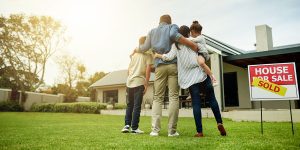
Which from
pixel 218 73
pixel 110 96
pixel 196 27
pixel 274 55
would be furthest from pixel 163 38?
pixel 110 96

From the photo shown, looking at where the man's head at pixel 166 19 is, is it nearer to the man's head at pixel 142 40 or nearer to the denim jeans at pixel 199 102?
the man's head at pixel 142 40

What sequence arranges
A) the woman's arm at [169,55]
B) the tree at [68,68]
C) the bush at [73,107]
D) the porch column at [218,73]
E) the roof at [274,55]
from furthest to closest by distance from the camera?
the tree at [68,68]
the bush at [73,107]
the porch column at [218,73]
the roof at [274,55]
the woman's arm at [169,55]

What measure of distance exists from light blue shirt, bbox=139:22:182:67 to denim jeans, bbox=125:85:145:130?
703 millimetres

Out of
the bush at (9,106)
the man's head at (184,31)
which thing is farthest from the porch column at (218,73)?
the bush at (9,106)

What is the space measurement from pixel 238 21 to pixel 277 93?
8105mm

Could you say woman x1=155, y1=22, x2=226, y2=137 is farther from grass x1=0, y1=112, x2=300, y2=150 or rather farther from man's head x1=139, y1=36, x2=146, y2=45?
man's head x1=139, y1=36, x2=146, y2=45

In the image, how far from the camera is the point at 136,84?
447cm

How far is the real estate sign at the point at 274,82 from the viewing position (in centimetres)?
388

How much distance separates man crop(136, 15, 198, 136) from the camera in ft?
12.5

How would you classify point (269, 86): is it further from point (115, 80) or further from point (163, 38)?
point (115, 80)

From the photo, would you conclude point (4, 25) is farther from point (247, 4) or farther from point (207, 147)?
point (207, 147)

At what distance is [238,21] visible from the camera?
1130cm

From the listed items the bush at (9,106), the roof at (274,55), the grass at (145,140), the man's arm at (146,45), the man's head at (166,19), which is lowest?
the grass at (145,140)

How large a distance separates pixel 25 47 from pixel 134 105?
28.4m
